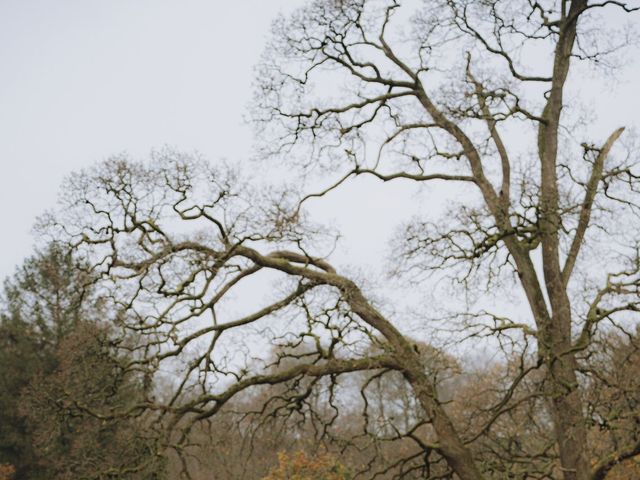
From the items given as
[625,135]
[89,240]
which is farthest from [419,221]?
[89,240]

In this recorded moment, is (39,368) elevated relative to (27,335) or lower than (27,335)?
lower

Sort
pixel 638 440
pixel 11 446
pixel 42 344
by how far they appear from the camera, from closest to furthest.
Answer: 1. pixel 638 440
2. pixel 11 446
3. pixel 42 344

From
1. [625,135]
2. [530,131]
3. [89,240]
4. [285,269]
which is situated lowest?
[285,269]

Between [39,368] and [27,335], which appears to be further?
[27,335]

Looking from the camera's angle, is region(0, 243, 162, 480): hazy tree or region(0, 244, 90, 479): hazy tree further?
region(0, 244, 90, 479): hazy tree

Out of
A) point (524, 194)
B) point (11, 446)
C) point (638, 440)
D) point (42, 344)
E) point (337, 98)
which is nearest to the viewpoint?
point (638, 440)

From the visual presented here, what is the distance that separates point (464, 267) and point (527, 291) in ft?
3.95

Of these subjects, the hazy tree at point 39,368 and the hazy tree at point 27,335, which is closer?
the hazy tree at point 39,368

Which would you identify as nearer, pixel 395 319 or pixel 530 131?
pixel 395 319

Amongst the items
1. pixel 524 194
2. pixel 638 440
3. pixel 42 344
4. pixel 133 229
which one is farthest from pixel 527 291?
pixel 42 344

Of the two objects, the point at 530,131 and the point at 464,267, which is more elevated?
the point at 530,131

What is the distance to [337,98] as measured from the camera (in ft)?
39.3

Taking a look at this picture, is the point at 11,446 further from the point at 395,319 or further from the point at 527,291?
the point at 527,291

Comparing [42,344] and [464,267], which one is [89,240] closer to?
[464,267]
